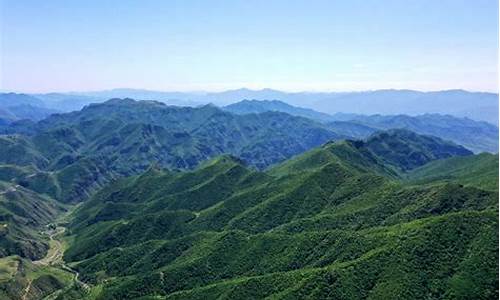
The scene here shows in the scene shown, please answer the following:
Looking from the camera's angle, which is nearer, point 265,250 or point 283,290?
point 283,290

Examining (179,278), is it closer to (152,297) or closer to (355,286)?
(152,297)

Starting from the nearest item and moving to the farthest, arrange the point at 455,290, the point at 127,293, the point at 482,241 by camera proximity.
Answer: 1. the point at 455,290
2. the point at 482,241
3. the point at 127,293

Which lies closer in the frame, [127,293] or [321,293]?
[321,293]

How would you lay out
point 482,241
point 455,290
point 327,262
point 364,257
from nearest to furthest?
point 455,290 → point 482,241 → point 364,257 → point 327,262

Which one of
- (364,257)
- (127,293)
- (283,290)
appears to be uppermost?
(364,257)

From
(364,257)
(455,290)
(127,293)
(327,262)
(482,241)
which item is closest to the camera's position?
(455,290)

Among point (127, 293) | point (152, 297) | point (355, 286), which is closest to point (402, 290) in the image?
point (355, 286)

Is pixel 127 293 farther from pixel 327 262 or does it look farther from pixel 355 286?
pixel 355 286

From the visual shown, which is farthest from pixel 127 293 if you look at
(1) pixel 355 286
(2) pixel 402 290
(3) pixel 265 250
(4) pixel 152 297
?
(2) pixel 402 290

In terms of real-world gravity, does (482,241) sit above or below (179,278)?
above

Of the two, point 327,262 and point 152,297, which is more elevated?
point 327,262
